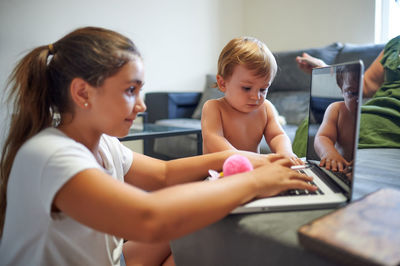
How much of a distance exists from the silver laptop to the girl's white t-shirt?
297 mm

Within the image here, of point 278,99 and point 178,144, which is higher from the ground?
point 278,99

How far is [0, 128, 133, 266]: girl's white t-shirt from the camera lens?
1.71 feet

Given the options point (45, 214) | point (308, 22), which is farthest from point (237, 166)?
point (308, 22)

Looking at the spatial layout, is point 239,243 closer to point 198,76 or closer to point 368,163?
point 368,163

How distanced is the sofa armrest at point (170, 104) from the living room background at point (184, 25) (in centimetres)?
22

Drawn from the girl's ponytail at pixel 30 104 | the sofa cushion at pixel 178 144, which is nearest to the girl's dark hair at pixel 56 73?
the girl's ponytail at pixel 30 104

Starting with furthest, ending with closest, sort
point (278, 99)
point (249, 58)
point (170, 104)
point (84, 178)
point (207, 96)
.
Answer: point (207, 96) → point (170, 104) → point (278, 99) → point (249, 58) → point (84, 178)

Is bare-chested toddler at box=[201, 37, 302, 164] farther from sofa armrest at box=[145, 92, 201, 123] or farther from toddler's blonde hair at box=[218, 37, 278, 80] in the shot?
sofa armrest at box=[145, 92, 201, 123]

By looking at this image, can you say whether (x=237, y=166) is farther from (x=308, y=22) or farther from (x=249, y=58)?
(x=308, y=22)

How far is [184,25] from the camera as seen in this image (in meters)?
3.47

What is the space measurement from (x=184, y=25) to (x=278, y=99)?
1.34m

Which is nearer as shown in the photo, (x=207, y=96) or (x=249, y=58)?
(x=249, y=58)

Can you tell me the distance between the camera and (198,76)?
3709 mm

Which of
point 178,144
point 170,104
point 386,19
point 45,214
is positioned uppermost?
point 386,19
